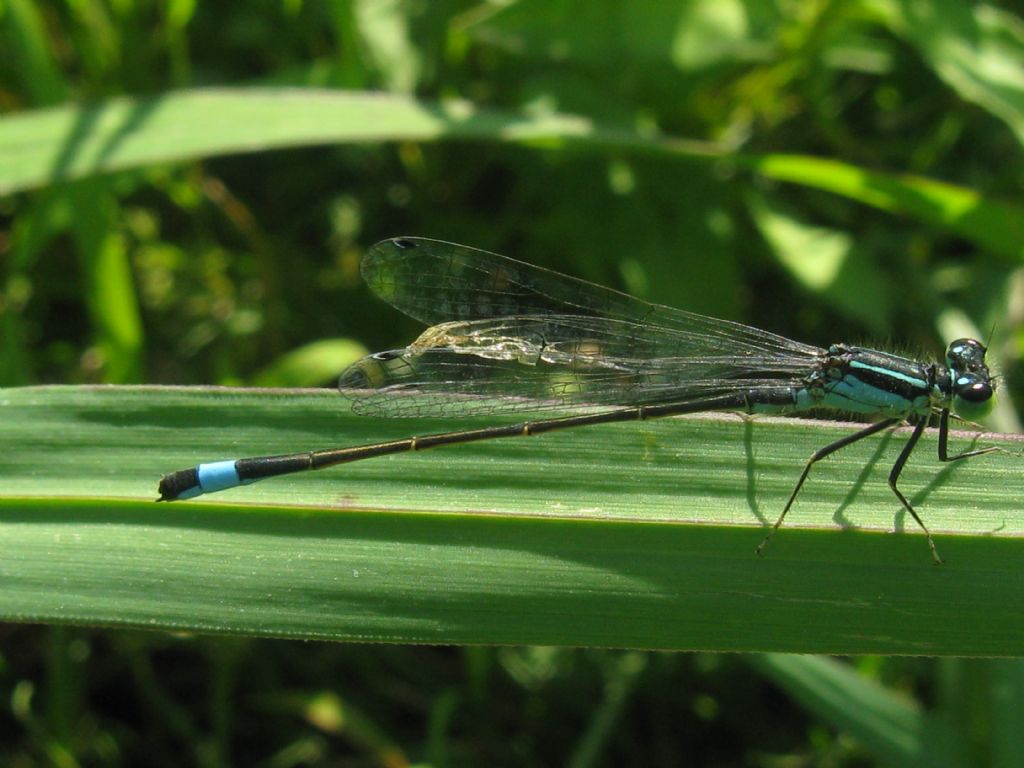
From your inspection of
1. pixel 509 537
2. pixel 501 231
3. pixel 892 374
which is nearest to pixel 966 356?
pixel 892 374

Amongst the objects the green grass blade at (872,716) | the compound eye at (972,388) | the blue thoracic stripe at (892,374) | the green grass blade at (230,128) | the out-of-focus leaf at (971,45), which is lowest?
the green grass blade at (872,716)

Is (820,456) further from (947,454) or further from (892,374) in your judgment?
(892,374)

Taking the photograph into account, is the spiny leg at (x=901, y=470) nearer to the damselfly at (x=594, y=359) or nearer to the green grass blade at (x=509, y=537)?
the green grass blade at (x=509, y=537)

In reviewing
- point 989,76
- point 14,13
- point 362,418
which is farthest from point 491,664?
point 14,13

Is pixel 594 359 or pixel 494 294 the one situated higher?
pixel 494 294

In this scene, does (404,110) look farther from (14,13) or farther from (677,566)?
(677,566)

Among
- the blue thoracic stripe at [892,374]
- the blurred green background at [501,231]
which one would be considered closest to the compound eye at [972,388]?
the blue thoracic stripe at [892,374]
